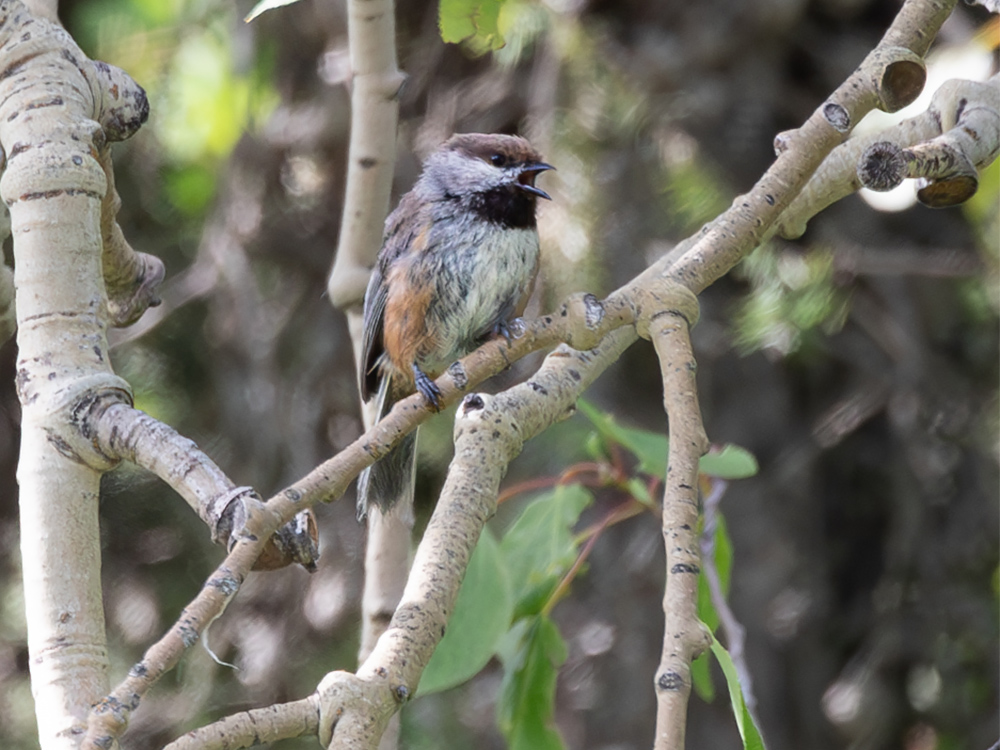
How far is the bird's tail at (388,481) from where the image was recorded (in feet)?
9.52

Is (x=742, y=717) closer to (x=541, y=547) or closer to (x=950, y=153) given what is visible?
(x=950, y=153)

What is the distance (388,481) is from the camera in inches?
118

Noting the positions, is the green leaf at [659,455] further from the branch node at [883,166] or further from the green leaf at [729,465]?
the branch node at [883,166]

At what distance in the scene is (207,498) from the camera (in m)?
1.52

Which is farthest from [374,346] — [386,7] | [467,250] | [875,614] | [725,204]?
[875,614]

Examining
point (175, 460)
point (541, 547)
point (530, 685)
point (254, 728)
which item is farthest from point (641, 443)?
point (254, 728)

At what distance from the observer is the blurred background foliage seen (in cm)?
381

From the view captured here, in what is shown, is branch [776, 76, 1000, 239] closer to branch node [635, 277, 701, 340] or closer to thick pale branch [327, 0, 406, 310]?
branch node [635, 277, 701, 340]

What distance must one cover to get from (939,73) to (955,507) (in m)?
1.52

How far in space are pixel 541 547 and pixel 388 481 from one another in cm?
51

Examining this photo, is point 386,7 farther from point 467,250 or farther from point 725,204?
point 725,204

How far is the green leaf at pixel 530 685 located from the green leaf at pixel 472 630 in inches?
9.0

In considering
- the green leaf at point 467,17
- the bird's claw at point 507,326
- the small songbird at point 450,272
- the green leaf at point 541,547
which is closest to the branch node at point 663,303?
the green leaf at point 467,17

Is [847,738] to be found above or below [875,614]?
below
